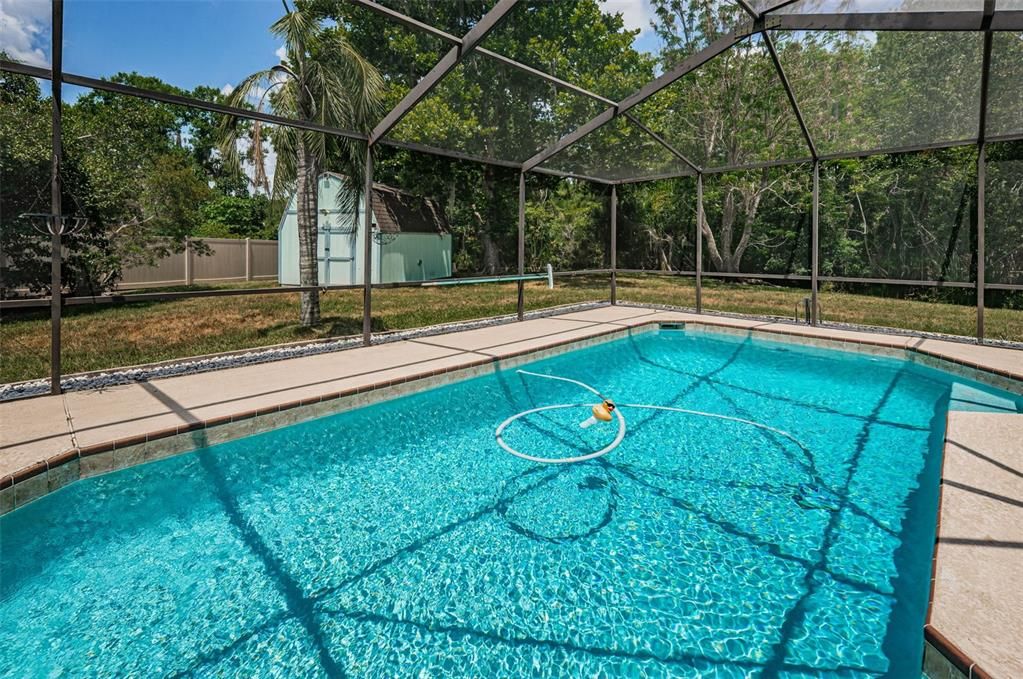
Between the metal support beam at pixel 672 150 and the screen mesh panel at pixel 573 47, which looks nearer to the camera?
the screen mesh panel at pixel 573 47

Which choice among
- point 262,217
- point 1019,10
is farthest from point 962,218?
point 262,217

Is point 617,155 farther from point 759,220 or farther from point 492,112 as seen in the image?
point 759,220

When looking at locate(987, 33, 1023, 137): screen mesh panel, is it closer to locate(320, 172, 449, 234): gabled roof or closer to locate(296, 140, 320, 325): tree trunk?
locate(296, 140, 320, 325): tree trunk

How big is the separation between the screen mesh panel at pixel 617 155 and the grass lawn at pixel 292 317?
3.11 meters

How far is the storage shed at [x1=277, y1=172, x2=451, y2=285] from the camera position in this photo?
13.3 metres

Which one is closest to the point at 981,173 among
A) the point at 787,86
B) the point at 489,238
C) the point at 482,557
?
the point at 787,86

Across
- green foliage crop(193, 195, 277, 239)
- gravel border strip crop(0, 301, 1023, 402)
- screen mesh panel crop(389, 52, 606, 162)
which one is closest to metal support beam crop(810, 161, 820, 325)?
gravel border strip crop(0, 301, 1023, 402)

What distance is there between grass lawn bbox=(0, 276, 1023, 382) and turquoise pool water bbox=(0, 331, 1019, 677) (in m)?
3.35

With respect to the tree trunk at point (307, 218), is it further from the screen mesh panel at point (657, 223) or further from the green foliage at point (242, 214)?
the green foliage at point (242, 214)

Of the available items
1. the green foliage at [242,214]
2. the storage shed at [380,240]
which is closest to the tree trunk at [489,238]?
the storage shed at [380,240]

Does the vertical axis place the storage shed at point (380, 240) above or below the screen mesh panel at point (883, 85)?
below

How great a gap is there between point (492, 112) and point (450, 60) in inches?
85.3

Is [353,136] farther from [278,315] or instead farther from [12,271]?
[12,271]

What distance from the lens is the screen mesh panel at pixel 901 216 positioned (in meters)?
7.61
